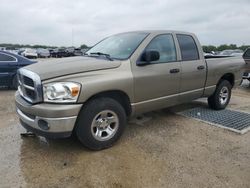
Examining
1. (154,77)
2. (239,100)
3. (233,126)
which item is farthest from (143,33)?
(239,100)

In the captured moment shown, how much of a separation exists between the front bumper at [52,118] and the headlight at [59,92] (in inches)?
3.2

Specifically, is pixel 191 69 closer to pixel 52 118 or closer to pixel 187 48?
pixel 187 48

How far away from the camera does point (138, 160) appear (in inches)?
142

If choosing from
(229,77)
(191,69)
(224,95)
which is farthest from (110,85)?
(229,77)

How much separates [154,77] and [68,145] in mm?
1841

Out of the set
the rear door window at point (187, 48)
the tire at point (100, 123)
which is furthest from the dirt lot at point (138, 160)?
A: the rear door window at point (187, 48)

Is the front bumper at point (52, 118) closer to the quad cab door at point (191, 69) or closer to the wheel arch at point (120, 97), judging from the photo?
the wheel arch at point (120, 97)

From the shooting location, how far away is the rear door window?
5.04 meters

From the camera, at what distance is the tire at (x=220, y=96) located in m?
6.07

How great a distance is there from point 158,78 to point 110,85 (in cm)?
107

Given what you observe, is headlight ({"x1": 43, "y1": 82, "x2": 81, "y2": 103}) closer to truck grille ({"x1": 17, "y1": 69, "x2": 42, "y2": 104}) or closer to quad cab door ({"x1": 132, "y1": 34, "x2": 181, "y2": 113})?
truck grille ({"x1": 17, "y1": 69, "x2": 42, "y2": 104})

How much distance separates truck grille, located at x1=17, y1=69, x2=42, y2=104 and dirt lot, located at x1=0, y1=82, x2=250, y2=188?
85 cm

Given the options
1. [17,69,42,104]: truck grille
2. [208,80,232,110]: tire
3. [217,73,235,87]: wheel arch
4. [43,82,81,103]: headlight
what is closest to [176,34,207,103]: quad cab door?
[208,80,232,110]: tire

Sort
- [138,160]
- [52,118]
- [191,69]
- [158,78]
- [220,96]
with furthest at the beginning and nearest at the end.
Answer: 1. [220,96]
2. [191,69]
3. [158,78]
4. [138,160]
5. [52,118]
